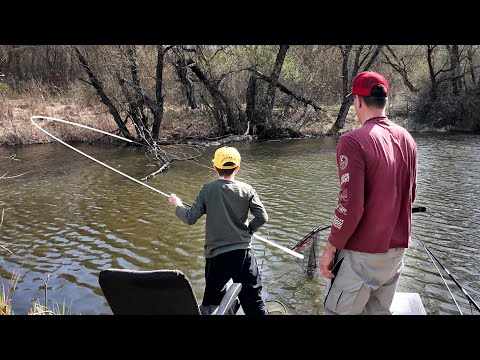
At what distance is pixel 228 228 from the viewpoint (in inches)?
139

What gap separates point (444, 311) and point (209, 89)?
17891 mm

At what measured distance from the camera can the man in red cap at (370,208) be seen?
8.13ft

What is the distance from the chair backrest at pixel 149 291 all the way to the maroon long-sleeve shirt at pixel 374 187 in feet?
3.01

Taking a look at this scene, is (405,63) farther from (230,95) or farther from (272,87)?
(230,95)

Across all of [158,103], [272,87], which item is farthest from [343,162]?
[272,87]

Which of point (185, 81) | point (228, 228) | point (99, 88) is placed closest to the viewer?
point (228, 228)

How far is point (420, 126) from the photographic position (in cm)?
2288

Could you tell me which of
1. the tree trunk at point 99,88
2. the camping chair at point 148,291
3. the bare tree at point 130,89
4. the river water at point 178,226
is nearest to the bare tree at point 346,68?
the river water at point 178,226

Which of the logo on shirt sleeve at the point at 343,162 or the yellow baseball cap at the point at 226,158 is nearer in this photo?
the logo on shirt sleeve at the point at 343,162

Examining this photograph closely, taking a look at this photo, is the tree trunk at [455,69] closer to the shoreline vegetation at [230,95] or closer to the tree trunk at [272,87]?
the shoreline vegetation at [230,95]

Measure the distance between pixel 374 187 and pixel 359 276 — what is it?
53 cm

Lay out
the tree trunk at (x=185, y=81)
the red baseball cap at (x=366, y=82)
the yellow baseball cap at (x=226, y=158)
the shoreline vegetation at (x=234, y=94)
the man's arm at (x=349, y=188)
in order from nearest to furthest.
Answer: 1. the man's arm at (x=349, y=188)
2. the red baseball cap at (x=366, y=82)
3. the yellow baseball cap at (x=226, y=158)
4. the shoreline vegetation at (x=234, y=94)
5. the tree trunk at (x=185, y=81)
